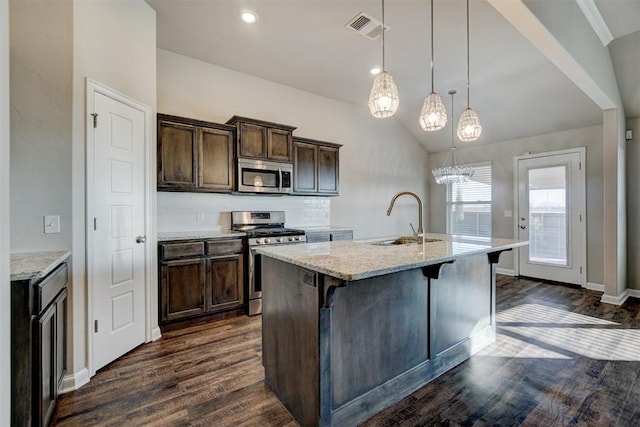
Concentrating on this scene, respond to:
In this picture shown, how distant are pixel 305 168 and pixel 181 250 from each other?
2.05 metres

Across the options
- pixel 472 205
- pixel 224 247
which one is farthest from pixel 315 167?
pixel 472 205

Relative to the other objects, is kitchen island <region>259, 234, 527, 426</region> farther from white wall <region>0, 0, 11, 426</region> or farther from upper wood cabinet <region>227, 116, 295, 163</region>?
upper wood cabinet <region>227, 116, 295, 163</region>

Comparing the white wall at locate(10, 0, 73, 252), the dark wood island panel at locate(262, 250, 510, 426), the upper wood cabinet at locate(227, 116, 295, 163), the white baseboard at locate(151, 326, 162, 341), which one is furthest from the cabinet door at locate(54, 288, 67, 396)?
the upper wood cabinet at locate(227, 116, 295, 163)

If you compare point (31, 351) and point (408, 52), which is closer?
point (31, 351)

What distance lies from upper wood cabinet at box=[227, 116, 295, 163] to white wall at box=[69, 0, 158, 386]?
1035mm

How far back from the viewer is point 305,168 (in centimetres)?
432

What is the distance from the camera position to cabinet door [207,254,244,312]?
10.5 ft

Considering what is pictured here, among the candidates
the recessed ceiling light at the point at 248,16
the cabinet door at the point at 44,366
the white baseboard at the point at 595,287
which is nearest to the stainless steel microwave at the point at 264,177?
the recessed ceiling light at the point at 248,16

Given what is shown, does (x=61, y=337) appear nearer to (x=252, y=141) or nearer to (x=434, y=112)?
(x=252, y=141)

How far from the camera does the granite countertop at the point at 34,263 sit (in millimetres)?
1396

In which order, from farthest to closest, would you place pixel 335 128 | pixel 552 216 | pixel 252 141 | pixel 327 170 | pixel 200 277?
1. pixel 335 128
2. pixel 552 216
3. pixel 327 170
4. pixel 252 141
5. pixel 200 277

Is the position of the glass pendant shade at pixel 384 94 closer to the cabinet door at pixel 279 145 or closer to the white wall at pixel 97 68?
the cabinet door at pixel 279 145

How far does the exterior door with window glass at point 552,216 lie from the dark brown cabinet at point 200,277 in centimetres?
479

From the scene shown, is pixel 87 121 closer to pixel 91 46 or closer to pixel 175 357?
pixel 91 46
